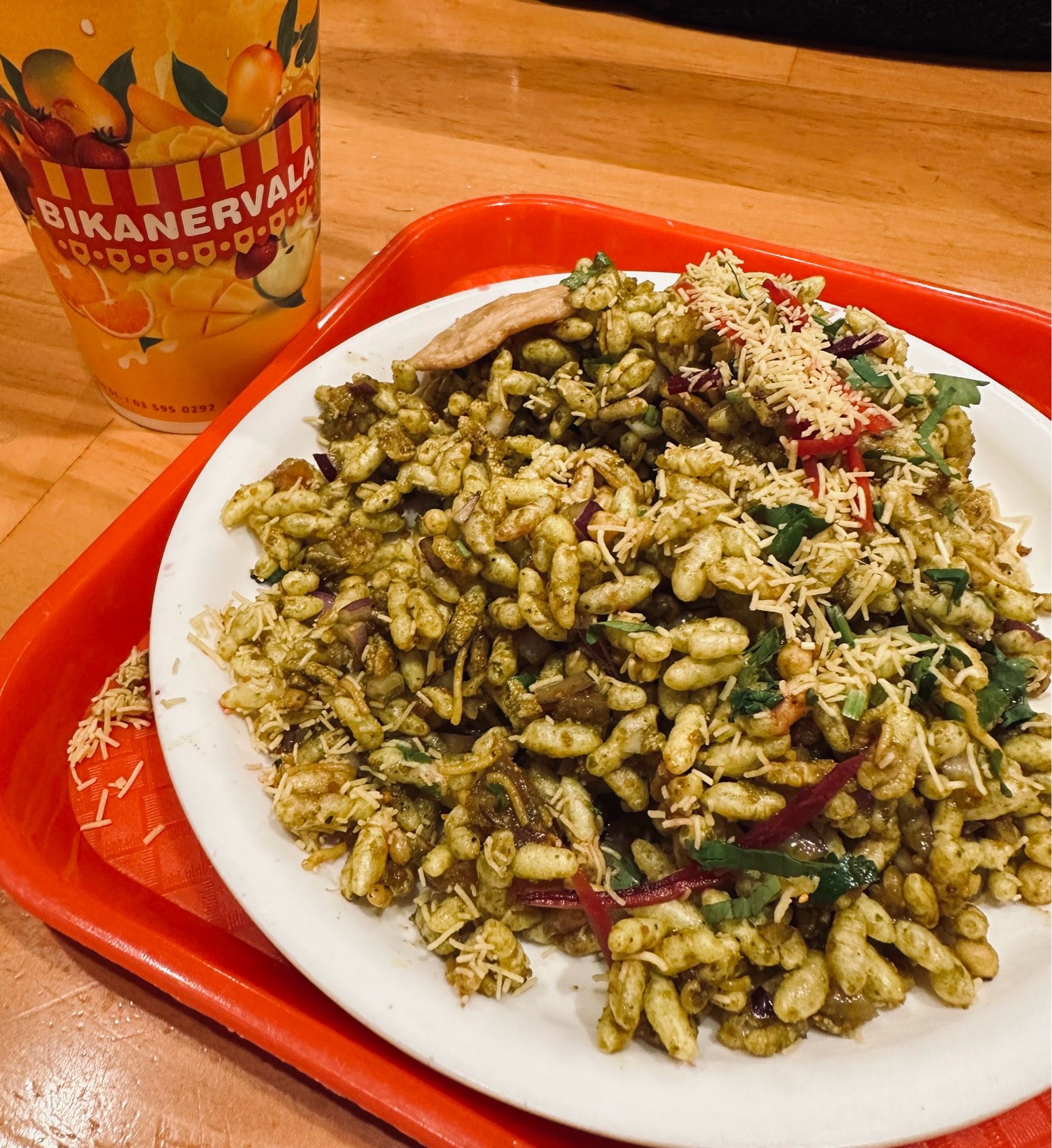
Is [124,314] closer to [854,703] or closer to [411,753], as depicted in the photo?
[411,753]

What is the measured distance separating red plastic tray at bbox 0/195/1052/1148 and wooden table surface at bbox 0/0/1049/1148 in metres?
0.10

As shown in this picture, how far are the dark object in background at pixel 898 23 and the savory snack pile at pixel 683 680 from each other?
199 centimetres

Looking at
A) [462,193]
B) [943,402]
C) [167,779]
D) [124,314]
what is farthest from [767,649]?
[462,193]

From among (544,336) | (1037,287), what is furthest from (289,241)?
(1037,287)

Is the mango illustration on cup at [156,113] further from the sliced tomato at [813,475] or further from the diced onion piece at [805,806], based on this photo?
the diced onion piece at [805,806]

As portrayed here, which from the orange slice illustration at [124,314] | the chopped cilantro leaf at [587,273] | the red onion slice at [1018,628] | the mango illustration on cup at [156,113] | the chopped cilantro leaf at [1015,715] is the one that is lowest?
the chopped cilantro leaf at [1015,715]

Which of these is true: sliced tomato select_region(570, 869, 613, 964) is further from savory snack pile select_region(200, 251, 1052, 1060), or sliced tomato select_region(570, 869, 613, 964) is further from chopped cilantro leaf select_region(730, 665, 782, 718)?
chopped cilantro leaf select_region(730, 665, 782, 718)

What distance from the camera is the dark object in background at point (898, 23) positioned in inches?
97.3

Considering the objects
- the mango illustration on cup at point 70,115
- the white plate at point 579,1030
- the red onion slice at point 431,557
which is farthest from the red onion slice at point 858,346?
the mango illustration on cup at point 70,115

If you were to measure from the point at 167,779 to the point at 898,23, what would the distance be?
2.80m

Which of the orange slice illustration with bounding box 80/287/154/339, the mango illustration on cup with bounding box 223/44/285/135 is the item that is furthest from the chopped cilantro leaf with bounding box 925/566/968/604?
the orange slice illustration with bounding box 80/287/154/339

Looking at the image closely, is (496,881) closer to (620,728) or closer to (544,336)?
(620,728)

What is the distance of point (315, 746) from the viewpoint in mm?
949

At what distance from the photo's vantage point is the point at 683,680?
83cm
